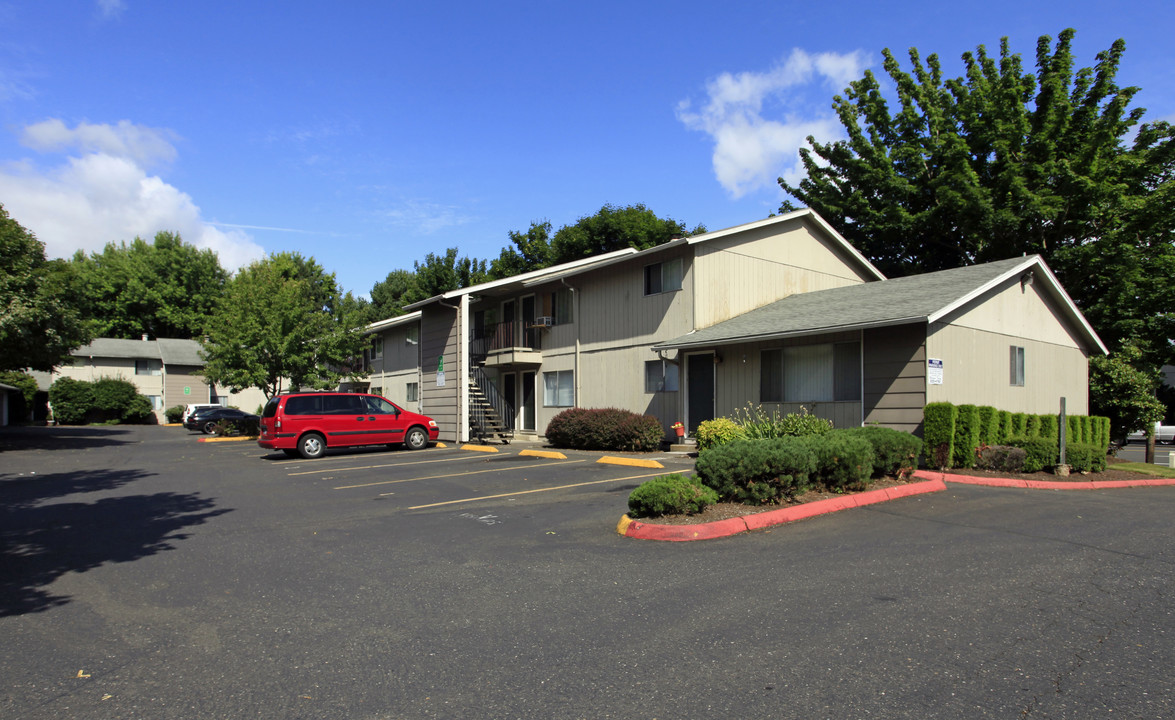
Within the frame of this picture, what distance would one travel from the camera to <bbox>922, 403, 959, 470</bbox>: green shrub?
12.9 metres

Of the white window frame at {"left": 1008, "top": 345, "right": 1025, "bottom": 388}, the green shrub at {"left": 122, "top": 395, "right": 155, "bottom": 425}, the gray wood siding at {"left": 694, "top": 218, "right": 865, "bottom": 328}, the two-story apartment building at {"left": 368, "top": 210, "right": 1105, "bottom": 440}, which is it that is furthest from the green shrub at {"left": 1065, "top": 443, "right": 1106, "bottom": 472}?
the green shrub at {"left": 122, "top": 395, "right": 155, "bottom": 425}

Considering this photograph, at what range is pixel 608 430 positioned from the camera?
1825cm

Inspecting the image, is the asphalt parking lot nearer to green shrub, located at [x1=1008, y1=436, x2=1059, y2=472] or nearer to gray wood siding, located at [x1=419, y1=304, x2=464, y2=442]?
green shrub, located at [x1=1008, y1=436, x2=1059, y2=472]

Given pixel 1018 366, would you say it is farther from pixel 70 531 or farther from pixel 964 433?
pixel 70 531

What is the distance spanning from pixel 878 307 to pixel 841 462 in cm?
650

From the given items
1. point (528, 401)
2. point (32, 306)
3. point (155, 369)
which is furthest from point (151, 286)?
point (528, 401)

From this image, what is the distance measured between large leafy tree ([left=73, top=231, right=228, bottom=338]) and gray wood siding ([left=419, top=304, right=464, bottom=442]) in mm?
41023

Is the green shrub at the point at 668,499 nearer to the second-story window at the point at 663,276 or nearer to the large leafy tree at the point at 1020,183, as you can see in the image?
the second-story window at the point at 663,276

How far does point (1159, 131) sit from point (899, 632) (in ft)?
88.4

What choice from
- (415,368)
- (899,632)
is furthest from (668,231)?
(899,632)

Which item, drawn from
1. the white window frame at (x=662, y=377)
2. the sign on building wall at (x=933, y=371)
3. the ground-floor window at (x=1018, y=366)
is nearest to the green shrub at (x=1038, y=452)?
the sign on building wall at (x=933, y=371)

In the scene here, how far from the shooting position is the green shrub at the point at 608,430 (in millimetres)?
17844

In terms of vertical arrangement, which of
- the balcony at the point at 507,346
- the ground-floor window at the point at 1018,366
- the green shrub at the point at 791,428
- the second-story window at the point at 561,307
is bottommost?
the green shrub at the point at 791,428

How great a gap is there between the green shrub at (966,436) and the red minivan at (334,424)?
1478 cm
